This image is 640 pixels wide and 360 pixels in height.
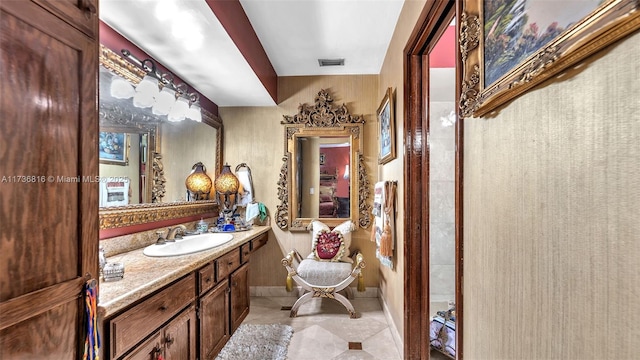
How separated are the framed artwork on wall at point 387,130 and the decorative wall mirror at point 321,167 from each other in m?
0.44

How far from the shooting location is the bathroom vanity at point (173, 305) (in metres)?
1.03

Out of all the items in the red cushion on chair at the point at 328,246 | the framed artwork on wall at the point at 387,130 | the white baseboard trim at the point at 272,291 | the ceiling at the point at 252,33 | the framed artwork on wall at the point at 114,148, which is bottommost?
the white baseboard trim at the point at 272,291

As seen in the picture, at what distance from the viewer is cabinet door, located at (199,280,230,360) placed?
5.56 feet

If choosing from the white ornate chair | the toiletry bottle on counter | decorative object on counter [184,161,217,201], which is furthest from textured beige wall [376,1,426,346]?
decorative object on counter [184,161,217,201]

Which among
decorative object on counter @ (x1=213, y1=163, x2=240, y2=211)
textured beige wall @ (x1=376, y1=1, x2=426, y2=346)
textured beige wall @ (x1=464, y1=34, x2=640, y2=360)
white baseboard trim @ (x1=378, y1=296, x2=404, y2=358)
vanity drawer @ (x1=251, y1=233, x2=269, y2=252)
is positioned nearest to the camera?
textured beige wall @ (x1=464, y1=34, x2=640, y2=360)

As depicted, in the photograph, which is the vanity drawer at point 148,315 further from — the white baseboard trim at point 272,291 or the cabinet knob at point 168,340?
A: the white baseboard trim at point 272,291

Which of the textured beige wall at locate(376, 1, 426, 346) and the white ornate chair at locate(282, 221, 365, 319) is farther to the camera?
the white ornate chair at locate(282, 221, 365, 319)

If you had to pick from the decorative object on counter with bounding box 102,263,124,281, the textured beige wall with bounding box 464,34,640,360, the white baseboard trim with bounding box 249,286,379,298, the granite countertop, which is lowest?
the white baseboard trim with bounding box 249,286,379,298

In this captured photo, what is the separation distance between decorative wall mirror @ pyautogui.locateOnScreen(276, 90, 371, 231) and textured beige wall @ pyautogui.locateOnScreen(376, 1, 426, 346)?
66cm

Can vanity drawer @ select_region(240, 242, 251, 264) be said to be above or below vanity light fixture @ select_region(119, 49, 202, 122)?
below

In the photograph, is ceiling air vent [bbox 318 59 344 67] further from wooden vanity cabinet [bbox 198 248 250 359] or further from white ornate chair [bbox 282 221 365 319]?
wooden vanity cabinet [bbox 198 248 250 359]

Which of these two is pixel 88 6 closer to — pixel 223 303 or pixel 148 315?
pixel 148 315

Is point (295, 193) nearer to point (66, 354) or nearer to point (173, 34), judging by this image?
point (173, 34)

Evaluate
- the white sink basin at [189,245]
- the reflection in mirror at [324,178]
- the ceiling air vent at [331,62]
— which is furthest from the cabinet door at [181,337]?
the ceiling air vent at [331,62]
